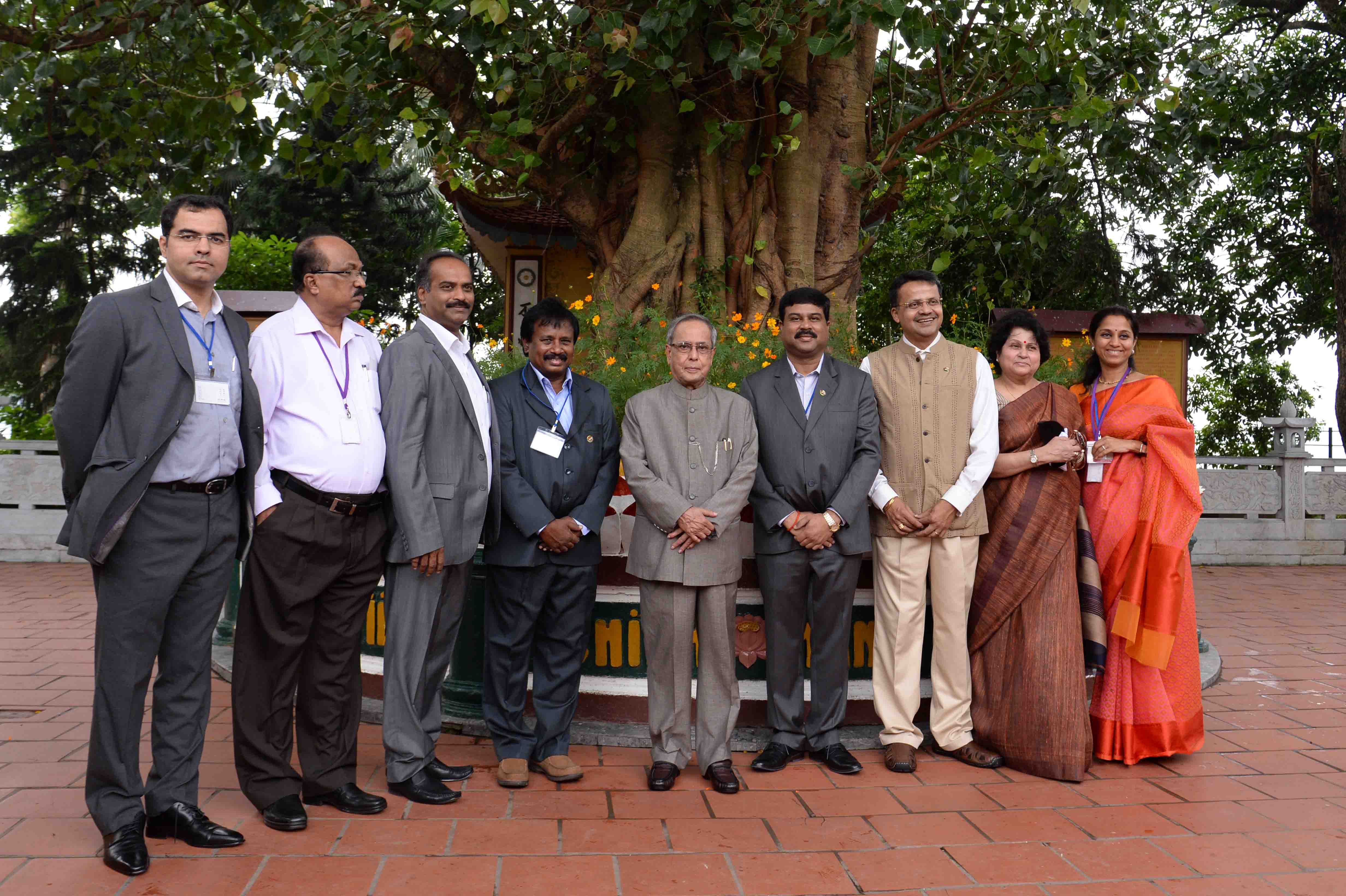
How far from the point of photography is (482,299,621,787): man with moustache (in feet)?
12.6

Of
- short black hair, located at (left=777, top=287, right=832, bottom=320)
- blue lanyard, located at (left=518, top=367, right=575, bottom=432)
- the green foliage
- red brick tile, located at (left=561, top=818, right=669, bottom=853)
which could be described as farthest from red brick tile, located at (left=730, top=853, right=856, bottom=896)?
the green foliage

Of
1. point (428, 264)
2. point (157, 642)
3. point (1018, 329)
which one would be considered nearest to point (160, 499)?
point (157, 642)

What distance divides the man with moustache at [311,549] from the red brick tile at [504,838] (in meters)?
0.38

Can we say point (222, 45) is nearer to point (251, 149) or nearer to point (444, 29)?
point (251, 149)

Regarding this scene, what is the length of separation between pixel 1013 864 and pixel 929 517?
1377 mm

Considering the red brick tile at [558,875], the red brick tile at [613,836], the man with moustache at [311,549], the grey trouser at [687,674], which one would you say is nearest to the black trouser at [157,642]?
the man with moustache at [311,549]

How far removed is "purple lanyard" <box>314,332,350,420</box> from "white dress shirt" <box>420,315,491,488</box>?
0.39m

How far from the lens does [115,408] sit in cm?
302

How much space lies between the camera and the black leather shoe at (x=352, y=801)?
348cm

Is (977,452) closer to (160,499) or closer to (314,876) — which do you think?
(314,876)

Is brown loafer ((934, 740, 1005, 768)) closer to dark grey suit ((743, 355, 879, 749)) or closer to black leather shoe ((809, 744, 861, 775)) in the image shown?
black leather shoe ((809, 744, 861, 775))

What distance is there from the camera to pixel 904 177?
7348 mm

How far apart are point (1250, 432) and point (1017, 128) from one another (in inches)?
458

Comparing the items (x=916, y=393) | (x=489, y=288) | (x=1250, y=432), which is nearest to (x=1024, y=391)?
(x=916, y=393)
